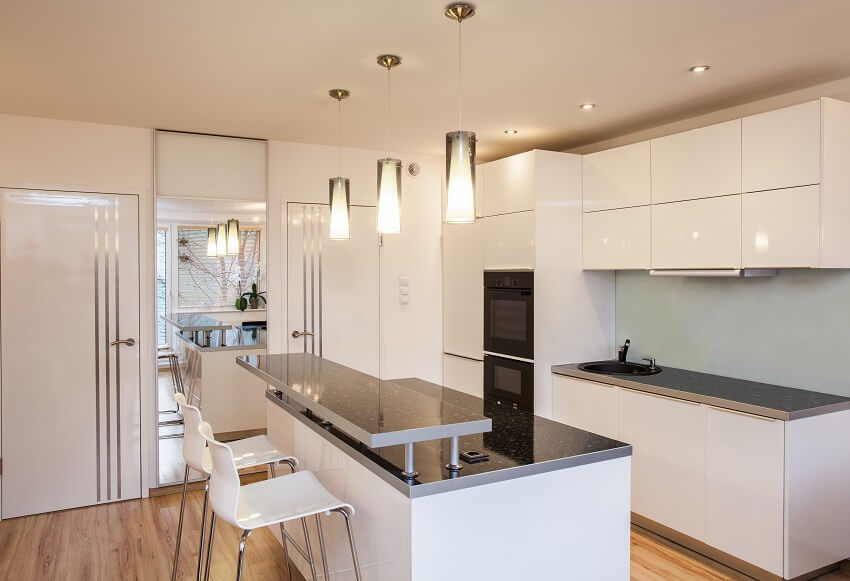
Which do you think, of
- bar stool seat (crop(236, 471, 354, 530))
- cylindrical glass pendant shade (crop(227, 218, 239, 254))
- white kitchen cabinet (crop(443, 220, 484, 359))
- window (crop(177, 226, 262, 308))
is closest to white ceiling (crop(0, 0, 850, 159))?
cylindrical glass pendant shade (crop(227, 218, 239, 254))

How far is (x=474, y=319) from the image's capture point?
15.7 ft

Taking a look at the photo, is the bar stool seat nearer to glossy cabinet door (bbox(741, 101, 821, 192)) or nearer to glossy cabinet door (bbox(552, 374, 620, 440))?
glossy cabinet door (bbox(552, 374, 620, 440))

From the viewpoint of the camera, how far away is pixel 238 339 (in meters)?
4.57

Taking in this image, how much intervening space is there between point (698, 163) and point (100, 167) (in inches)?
148

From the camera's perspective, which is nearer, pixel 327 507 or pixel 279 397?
pixel 327 507

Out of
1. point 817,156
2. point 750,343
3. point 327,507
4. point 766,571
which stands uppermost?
point 817,156

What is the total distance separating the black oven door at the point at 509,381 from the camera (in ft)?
13.6

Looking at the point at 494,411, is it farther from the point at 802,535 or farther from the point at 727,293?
the point at 727,293

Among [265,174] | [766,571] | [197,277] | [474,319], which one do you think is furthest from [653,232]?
[197,277]

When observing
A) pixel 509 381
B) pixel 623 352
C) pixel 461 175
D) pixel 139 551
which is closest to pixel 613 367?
pixel 623 352

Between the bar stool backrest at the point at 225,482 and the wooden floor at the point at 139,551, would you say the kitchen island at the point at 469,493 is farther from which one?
the wooden floor at the point at 139,551

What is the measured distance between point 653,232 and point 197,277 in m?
3.14

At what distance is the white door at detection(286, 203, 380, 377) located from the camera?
4629 millimetres

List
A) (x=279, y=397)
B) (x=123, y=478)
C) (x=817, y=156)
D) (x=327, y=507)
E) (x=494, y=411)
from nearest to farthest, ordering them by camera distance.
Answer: (x=327, y=507), (x=494, y=411), (x=817, y=156), (x=279, y=397), (x=123, y=478)
